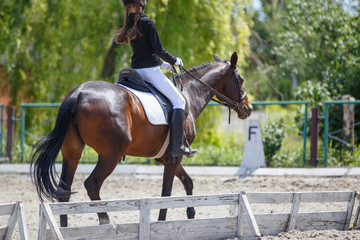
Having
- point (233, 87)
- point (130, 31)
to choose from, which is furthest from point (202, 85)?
point (130, 31)

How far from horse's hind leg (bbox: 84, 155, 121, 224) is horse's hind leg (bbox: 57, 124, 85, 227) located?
0.27m

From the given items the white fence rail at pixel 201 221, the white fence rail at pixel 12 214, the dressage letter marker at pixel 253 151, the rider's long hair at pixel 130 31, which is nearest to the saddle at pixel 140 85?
the rider's long hair at pixel 130 31

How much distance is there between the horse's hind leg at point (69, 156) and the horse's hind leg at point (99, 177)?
0.27 metres

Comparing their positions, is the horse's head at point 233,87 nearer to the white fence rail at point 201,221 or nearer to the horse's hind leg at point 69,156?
the white fence rail at point 201,221

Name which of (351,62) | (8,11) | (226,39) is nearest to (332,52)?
(351,62)

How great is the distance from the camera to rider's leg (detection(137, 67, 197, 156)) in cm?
611

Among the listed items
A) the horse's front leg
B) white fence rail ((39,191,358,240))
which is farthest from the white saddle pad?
white fence rail ((39,191,358,240))

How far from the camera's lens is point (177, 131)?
610cm

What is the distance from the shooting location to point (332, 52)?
1442 cm

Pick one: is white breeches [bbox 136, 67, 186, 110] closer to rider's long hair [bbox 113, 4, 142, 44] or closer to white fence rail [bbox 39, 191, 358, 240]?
rider's long hair [bbox 113, 4, 142, 44]

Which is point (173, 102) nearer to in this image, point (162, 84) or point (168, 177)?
point (162, 84)

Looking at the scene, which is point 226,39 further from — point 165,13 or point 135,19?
point 135,19

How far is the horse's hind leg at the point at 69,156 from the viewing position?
5570mm

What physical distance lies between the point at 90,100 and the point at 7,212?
1453 mm
